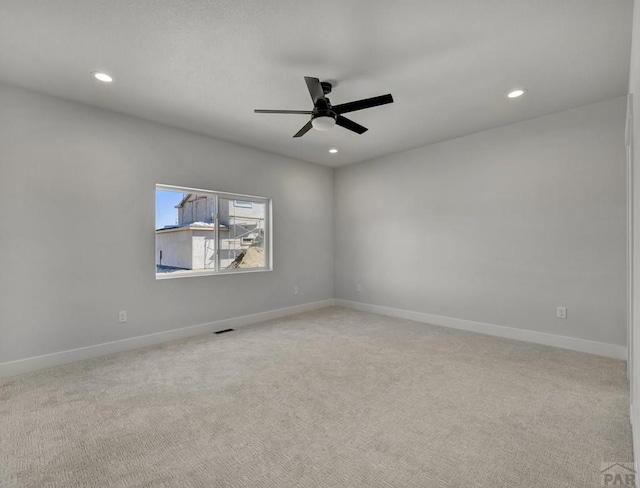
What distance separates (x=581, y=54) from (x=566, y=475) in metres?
2.94

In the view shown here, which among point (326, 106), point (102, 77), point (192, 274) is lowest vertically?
point (192, 274)

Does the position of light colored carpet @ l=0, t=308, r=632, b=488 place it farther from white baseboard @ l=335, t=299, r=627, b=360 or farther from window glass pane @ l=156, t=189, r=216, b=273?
window glass pane @ l=156, t=189, r=216, b=273

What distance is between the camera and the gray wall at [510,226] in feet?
10.6

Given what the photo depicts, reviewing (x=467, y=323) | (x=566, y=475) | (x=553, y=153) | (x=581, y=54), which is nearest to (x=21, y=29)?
(x=581, y=54)

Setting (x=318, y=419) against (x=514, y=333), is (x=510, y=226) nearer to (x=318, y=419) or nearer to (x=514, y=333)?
(x=514, y=333)

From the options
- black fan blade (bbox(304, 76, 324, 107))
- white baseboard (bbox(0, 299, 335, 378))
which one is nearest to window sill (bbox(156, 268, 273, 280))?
white baseboard (bbox(0, 299, 335, 378))

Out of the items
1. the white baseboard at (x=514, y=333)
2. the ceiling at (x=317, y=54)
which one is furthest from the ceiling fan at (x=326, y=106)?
the white baseboard at (x=514, y=333)

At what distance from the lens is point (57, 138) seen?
10.0ft

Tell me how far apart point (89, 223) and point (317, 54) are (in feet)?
9.47

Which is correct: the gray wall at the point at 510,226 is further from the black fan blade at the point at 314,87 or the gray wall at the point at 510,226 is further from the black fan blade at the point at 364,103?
the black fan blade at the point at 314,87

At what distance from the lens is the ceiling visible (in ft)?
6.44

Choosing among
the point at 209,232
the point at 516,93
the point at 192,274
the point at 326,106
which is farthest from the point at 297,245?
the point at 516,93

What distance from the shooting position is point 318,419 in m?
2.08

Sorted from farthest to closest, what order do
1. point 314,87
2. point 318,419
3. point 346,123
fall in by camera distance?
1. point 346,123
2. point 314,87
3. point 318,419
